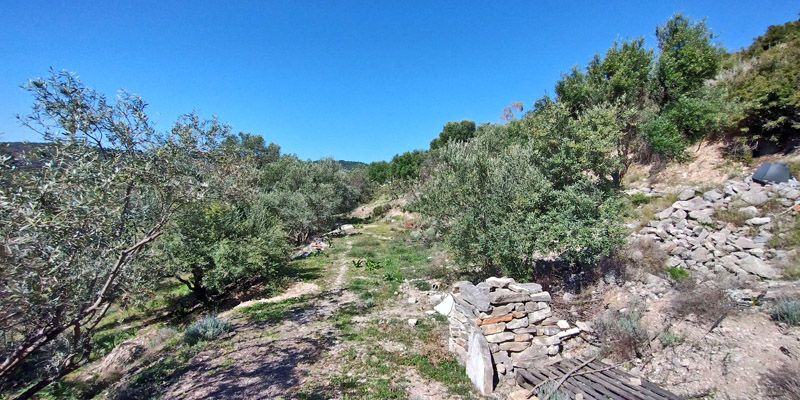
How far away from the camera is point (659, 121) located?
1585cm

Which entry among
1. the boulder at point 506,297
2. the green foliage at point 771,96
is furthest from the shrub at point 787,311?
the green foliage at point 771,96

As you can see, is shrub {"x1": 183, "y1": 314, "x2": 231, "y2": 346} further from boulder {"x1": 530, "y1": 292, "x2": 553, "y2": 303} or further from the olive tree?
boulder {"x1": 530, "y1": 292, "x2": 553, "y2": 303}

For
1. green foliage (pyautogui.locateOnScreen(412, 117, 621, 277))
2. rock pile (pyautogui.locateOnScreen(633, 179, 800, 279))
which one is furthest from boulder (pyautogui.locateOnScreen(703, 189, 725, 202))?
green foliage (pyautogui.locateOnScreen(412, 117, 621, 277))

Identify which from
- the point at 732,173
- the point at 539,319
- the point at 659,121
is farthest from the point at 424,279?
the point at 659,121

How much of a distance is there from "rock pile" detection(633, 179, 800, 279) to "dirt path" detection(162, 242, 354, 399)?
33.6ft

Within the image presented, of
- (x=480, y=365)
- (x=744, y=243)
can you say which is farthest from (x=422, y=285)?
(x=744, y=243)

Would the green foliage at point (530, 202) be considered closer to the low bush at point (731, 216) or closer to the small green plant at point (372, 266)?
the low bush at point (731, 216)

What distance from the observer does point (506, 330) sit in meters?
6.59

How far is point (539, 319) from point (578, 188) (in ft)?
14.8

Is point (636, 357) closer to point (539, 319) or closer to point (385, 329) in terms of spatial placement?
point (539, 319)

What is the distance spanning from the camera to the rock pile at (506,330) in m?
6.30

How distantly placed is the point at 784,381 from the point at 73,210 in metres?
10.1

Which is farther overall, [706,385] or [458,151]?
[458,151]

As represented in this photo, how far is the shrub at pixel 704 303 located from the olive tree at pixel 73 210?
989 centimetres
